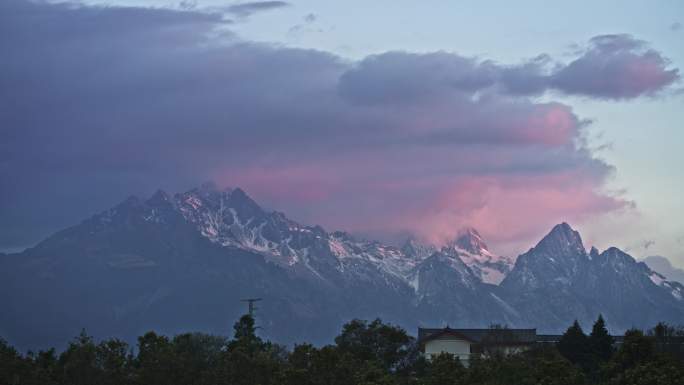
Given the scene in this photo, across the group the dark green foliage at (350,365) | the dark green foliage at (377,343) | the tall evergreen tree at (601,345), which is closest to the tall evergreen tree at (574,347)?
the dark green foliage at (350,365)

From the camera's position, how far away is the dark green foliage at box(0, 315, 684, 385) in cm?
Answer: 11138

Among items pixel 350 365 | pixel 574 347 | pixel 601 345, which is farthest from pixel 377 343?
pixel 350 365

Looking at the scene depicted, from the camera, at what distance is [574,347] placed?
160125mm

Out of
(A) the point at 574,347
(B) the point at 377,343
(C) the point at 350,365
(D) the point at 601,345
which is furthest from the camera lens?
(A) the point at 574,347

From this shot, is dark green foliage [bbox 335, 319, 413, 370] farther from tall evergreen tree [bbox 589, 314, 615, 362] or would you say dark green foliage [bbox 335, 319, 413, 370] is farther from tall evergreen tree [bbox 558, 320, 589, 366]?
tall evergreen tree [bbox 589, 314, 615, 362]

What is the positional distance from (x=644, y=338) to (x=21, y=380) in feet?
201

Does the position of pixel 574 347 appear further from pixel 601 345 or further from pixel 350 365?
pixel 350 365

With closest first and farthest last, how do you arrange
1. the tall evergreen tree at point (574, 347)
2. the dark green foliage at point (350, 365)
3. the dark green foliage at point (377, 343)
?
the dark green foliage at point (350, 365) < the dark green foliage at point (377, 343) < the tall evergreen tree at point (574, 347)

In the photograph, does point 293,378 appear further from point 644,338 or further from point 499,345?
point 499,345

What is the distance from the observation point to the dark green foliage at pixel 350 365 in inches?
4385

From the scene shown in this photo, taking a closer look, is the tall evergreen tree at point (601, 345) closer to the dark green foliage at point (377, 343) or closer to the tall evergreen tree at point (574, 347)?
the tall evergreen tree at point (574, 347)

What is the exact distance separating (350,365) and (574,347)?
46.6 metres

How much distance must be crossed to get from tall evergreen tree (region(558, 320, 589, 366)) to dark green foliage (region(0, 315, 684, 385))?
165mm

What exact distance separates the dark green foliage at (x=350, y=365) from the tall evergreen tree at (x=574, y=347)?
0.16m
